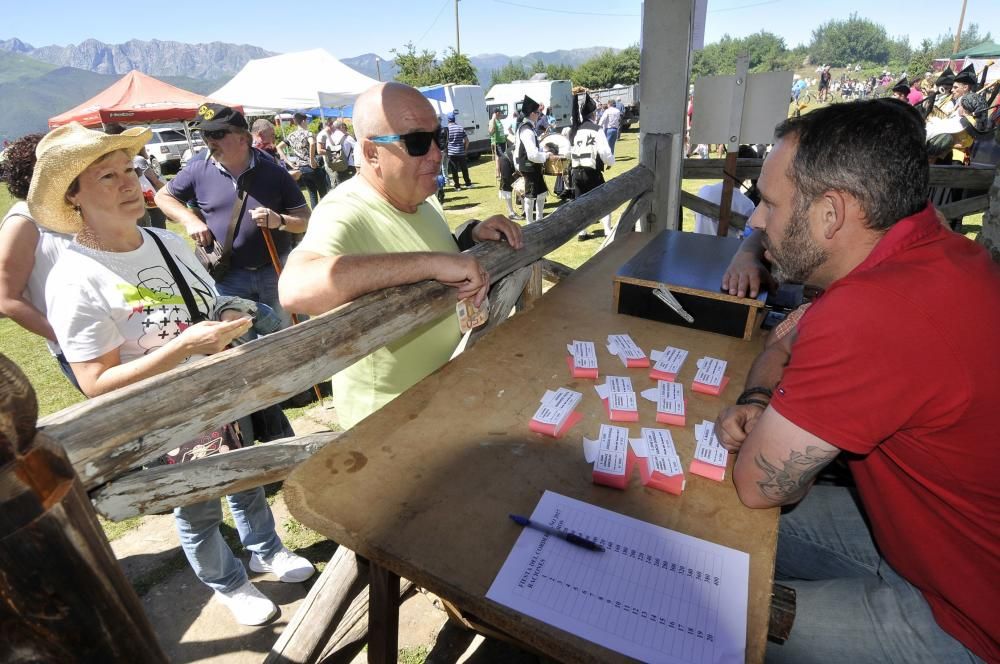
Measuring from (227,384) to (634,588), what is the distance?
1.04 meters

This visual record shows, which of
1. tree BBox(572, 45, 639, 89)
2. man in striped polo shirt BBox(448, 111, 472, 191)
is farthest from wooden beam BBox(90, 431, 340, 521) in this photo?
tree BBox(572, 45, 639, 89)

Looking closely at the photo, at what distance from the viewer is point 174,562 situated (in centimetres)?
287

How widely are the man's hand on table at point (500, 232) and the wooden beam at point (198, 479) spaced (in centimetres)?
108

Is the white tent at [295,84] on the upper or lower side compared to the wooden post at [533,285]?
upper

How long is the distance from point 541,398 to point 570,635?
2.41ft

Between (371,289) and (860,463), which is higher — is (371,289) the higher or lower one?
the higher one

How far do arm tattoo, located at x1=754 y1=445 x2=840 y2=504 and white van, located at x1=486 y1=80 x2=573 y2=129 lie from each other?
746 inches

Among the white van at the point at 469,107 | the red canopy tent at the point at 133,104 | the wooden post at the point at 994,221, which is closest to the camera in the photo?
the wooden post at the point at 994,221

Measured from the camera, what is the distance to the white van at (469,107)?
1914cm

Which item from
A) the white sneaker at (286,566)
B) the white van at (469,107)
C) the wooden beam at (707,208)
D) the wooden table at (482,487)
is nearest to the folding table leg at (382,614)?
the wooden table at (482,487)

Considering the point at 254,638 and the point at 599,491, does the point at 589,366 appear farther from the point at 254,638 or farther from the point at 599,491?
the point at 254,638

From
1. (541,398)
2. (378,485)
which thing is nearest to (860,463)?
(541,398)

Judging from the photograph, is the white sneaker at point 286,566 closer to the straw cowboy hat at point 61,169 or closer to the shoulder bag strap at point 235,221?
the straw cowboy hat at point 61,169

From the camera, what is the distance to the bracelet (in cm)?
146
